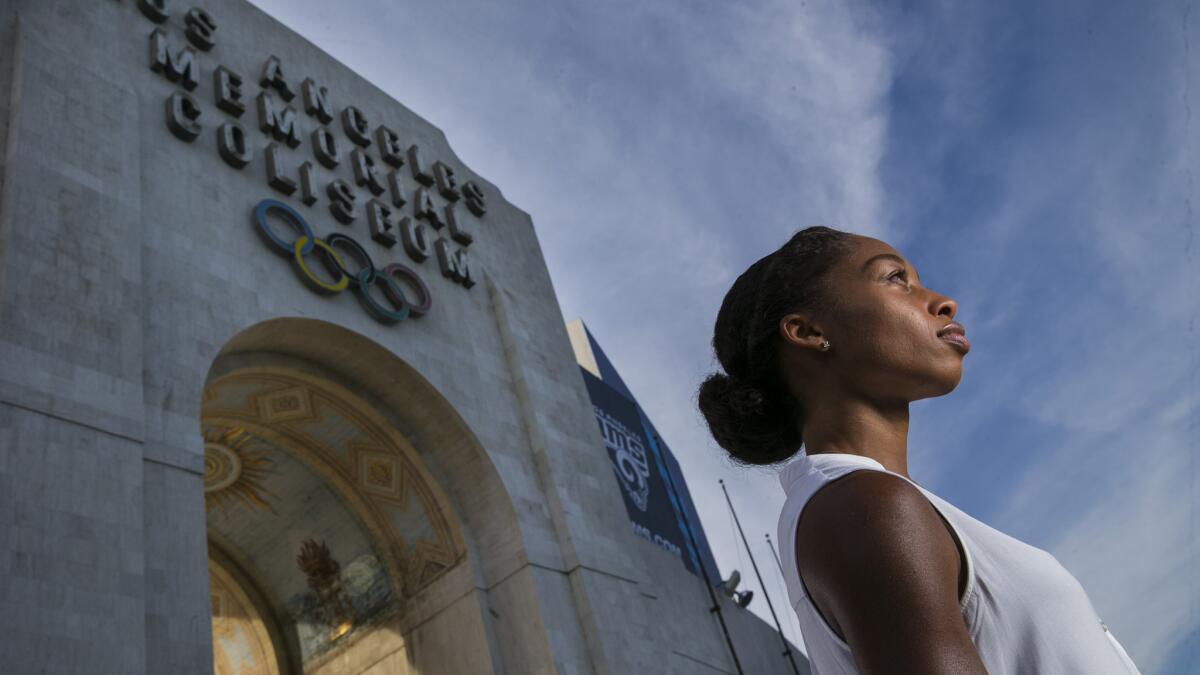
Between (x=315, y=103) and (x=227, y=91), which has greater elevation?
(x=315, y=103)

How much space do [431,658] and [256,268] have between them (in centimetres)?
608

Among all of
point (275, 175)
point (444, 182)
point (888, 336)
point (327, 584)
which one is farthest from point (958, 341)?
point (444, 182)

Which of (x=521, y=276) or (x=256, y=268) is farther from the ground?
(x=521, y=276)

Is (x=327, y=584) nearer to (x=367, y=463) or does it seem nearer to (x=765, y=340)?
(x=367, y=463)

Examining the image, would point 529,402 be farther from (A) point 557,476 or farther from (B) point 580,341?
(B) point 580,341

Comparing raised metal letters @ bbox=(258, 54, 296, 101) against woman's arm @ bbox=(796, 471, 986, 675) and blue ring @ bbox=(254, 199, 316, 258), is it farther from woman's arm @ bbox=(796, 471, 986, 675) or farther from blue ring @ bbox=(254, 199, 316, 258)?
woman's arm @ bbox=(796, 471, 986, 675)

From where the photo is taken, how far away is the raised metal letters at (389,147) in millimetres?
16766

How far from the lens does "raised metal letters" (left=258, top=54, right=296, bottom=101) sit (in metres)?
15.0

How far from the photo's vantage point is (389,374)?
558 inches

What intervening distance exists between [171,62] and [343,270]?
12.0 ft

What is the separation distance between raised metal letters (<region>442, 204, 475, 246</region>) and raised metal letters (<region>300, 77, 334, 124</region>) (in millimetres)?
2661

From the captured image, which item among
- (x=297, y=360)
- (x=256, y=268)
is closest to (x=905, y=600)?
(x=256, y=268)

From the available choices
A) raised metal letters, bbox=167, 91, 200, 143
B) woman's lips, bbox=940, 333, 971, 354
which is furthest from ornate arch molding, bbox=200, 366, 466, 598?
woman's lips, bbox=940, 333, 971, 354

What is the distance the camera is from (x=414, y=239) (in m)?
15.6
